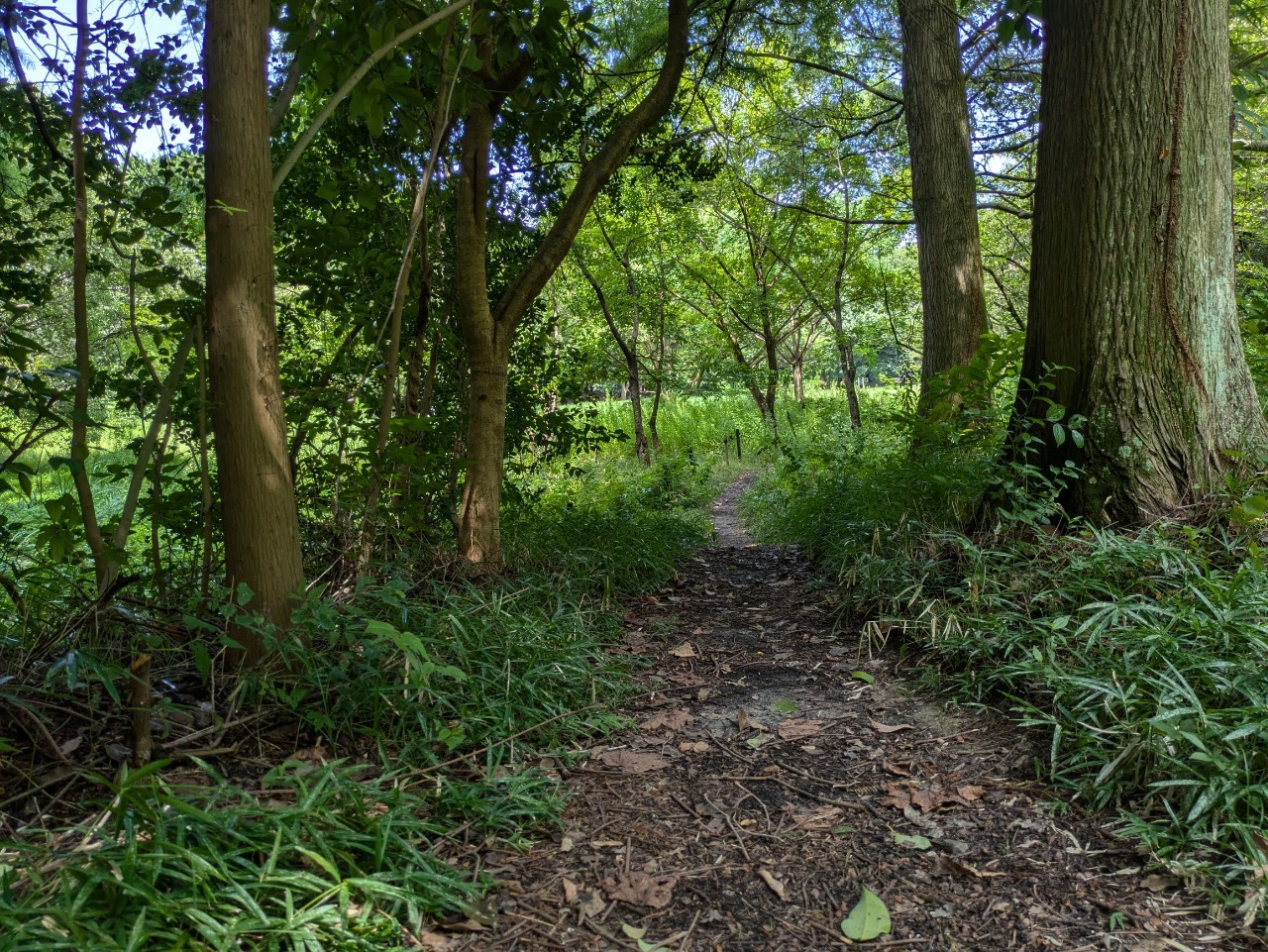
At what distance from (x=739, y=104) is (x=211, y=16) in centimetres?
1021

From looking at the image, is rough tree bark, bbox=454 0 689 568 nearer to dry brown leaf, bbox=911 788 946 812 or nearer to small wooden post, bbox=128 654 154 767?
small wooden post, bbox=128 654 154 767

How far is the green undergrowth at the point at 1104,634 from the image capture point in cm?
204

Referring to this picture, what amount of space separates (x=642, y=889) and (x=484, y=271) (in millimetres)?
3200

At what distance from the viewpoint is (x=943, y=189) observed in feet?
19.4

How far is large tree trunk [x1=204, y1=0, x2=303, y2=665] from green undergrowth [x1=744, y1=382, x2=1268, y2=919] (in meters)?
2.52

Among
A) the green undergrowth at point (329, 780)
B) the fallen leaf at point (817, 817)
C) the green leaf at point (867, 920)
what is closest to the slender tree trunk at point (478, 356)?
the green undergrowth at point (329, 780)

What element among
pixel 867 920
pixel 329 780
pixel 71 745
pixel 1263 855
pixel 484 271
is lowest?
pixel 867 920

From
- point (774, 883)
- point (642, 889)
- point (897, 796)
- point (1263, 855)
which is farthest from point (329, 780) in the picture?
point (1263, 855)

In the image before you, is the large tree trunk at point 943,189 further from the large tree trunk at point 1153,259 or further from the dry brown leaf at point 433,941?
the dry brown leaf at point 433,941

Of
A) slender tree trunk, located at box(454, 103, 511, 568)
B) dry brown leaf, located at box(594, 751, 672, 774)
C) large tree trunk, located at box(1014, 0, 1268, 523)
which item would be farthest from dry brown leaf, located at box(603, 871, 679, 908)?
large tree trunk, located at box(1014, 0, 1268, 523)

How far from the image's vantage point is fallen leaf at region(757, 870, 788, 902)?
200 centimetres

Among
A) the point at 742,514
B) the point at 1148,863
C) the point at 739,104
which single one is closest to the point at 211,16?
the point at 1148,863

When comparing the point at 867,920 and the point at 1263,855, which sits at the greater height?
the point at 1263,855

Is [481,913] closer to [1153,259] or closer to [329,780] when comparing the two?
[329,780]
